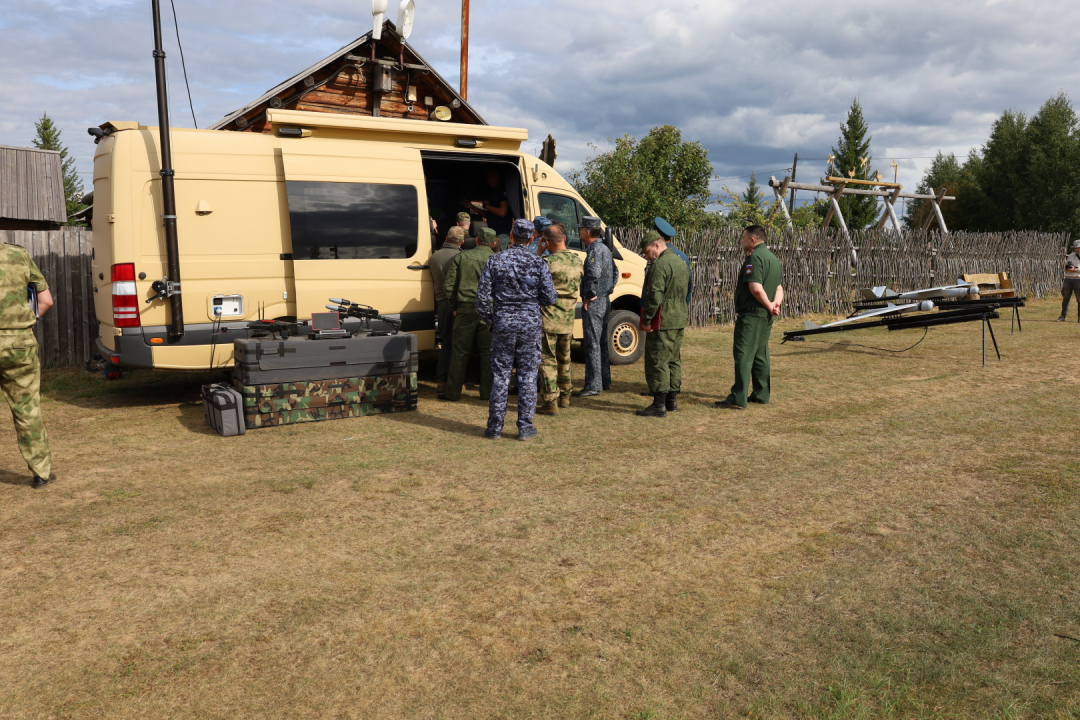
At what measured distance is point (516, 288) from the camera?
622 cm

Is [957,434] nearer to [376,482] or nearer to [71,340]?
[376,482]

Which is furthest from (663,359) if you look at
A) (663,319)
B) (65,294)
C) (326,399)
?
(65,294)

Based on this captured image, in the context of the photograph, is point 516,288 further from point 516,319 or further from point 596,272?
point 596,272

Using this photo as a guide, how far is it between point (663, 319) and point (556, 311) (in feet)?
3.44

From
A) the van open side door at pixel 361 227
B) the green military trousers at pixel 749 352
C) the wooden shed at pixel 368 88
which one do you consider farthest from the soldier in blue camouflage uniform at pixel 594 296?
the wooden shed at pixel 368 88

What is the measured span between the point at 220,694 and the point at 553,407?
4891 millimetres

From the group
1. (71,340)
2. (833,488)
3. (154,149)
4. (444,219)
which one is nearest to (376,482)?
(833,488)

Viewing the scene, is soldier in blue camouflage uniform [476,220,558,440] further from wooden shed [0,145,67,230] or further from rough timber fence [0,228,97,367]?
wooden shed [0,145,67,230]

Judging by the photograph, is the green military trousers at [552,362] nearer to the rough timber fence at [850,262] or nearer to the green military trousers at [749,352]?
the green military trousers at [749,352]

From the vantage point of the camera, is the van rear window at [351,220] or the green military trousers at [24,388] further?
the van rear window at [351,220]

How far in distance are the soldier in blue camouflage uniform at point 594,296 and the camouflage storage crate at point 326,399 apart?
6.64 ft

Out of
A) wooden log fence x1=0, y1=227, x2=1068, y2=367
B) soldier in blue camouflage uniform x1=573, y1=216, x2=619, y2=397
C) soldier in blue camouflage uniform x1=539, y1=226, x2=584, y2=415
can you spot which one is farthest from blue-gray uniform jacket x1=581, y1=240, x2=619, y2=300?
wooden log fence x1=0, y1=227, x2=1068, y2=367

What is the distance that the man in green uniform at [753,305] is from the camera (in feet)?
24.2

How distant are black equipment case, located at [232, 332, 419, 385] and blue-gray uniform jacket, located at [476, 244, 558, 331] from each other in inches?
51.5
